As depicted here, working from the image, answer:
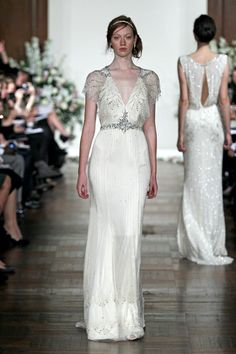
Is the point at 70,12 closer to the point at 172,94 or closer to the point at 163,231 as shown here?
the point at 172,94

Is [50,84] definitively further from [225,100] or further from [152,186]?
[152,186]

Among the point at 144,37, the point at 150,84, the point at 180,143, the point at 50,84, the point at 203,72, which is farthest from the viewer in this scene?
the point at 144,37

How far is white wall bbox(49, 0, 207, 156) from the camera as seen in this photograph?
17.9 metres

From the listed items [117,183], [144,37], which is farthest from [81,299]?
[144,37]

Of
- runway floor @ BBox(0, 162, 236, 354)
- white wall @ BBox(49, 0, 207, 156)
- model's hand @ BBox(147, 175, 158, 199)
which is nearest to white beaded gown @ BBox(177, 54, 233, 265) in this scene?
runway floor @ BBox(0, 162, 236, 354)

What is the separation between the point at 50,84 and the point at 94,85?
363 inches

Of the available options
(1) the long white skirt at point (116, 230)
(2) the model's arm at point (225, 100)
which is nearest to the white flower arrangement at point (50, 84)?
(2) the model's arm at point (225, 100)

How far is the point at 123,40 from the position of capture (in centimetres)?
607

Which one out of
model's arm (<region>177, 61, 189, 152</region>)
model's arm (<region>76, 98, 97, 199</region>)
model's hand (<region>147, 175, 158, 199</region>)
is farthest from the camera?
model's arm (<region>177, 61, 189, 152</region>)

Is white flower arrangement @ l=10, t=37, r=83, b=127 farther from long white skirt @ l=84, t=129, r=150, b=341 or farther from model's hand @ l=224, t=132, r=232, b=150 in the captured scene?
long white skirt @ l=84, t=129, r=150, b=341

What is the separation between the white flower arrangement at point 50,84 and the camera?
1513 centimetres

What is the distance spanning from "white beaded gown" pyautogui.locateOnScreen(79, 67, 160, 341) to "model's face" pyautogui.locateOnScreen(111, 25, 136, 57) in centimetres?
15

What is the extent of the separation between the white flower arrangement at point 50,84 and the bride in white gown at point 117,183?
27.7 ft

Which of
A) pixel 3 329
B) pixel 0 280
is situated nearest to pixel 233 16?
pixel 0 280
